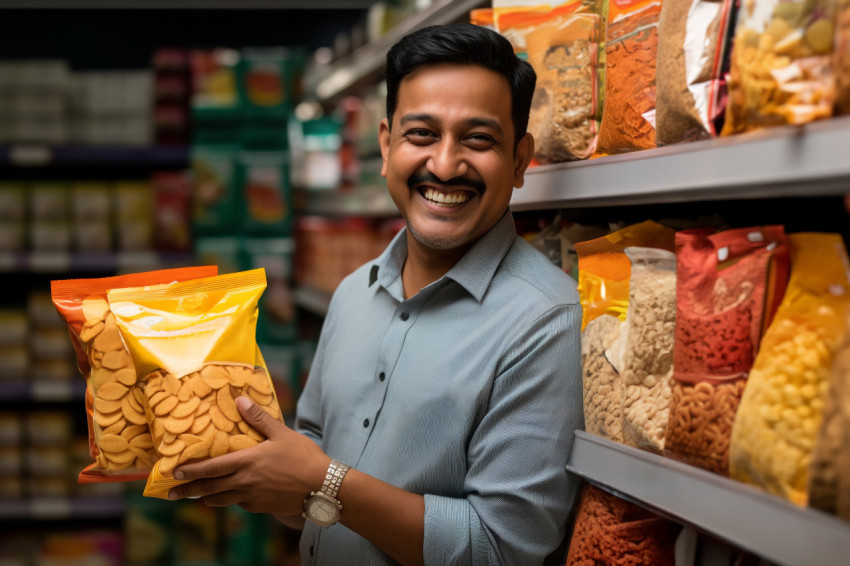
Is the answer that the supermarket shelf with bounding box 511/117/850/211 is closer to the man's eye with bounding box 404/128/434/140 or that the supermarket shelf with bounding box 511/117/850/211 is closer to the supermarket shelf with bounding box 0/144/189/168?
the man's eye with bounding box 404/128/434/140

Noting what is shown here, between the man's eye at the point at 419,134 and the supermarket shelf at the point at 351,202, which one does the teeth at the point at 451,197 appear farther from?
the supermarket shelf at the point at 351,202

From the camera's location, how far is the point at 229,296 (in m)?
1.19

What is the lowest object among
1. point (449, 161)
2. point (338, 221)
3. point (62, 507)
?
point (62, 507)

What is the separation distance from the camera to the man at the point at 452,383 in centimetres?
115

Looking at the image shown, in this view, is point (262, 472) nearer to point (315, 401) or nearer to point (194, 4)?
point (315, 401)

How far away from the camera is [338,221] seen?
332 cm

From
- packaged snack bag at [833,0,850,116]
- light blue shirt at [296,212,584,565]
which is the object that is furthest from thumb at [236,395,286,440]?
packaged snack bag at [833,0,850,116]

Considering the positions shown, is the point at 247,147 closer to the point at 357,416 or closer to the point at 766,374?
the point at 357,416

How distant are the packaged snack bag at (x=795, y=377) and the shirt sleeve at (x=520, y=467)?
0.36 meters

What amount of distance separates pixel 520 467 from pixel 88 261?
2.76 m

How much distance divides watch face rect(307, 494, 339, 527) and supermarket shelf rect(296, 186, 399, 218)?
1.43m

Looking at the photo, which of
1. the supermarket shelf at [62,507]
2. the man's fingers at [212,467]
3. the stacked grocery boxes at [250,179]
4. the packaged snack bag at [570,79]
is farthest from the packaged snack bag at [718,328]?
the supermarket shelf at [62,507]


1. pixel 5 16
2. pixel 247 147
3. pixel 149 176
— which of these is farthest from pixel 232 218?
pixel 5 16

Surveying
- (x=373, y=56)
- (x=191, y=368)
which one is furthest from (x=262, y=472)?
(x=373, y=56)
